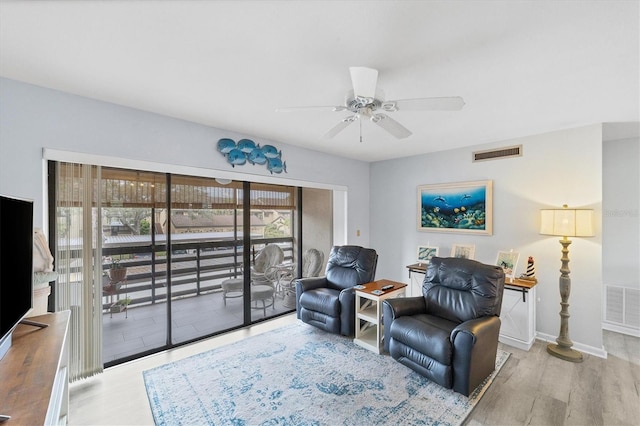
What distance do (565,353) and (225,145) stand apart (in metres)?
4.39

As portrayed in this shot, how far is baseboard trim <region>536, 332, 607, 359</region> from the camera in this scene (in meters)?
2.94

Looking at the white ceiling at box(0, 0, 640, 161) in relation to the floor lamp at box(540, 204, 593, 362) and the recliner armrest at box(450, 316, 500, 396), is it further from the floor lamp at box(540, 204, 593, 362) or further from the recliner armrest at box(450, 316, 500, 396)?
the recliner armrest at box(450, 316, 500, 396)

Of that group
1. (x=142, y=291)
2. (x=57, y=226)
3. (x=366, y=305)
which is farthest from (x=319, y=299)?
(x=57, y=226)

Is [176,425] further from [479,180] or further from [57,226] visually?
[479,180]

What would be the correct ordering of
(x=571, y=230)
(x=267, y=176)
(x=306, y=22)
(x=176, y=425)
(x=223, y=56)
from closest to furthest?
(x=306, y=22) → (x=223, y=56) → (x=176, y=425) → (x=571, y=230) → (x=267, y=176)

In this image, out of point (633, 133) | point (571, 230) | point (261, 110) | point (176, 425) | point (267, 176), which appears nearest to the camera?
point (176, 425)

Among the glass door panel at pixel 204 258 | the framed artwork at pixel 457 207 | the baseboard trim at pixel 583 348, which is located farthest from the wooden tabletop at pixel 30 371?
the baseboard trim at pixel 583 348

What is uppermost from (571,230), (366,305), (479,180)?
(479,180)

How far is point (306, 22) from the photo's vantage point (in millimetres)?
1448

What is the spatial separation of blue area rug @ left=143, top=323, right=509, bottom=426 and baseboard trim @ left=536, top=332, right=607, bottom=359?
2.44 feet

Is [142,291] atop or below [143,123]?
below

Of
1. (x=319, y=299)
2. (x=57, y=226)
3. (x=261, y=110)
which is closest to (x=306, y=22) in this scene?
(x=261, y=110)

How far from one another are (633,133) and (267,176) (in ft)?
14.7

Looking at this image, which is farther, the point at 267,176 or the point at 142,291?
the point at 267,176
